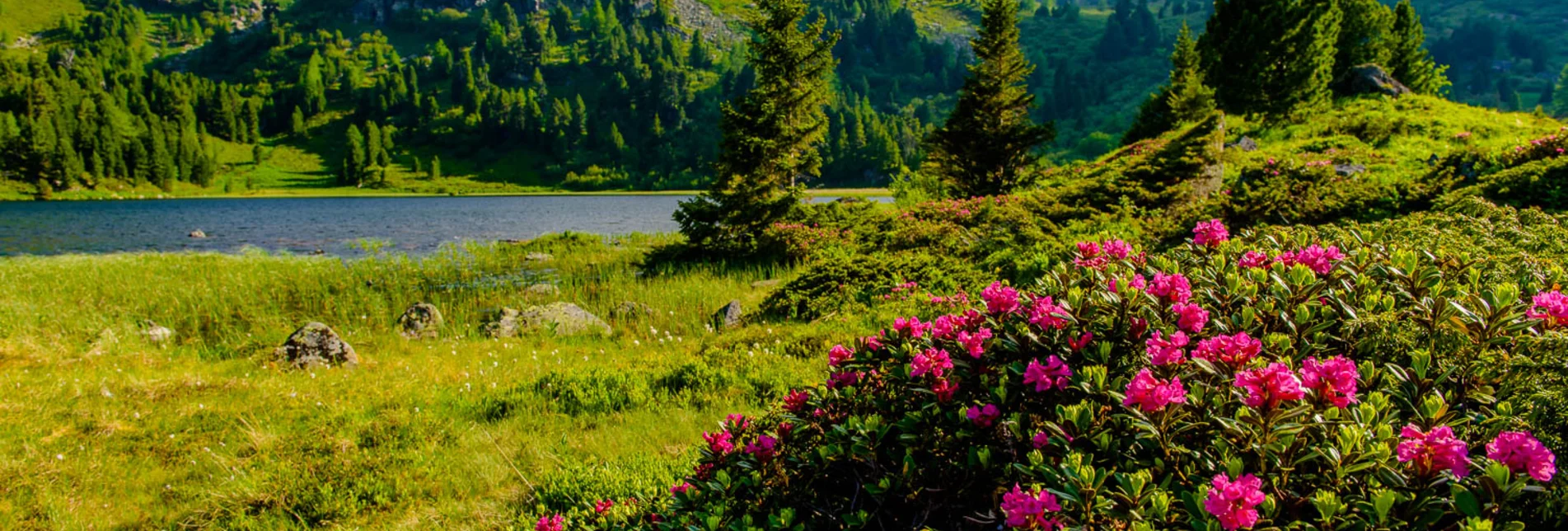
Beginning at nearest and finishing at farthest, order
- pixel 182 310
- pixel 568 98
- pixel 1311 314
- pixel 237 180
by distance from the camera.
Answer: pixel 1311 314
pixel 182 310
pixel 237 180
pixel 568 98

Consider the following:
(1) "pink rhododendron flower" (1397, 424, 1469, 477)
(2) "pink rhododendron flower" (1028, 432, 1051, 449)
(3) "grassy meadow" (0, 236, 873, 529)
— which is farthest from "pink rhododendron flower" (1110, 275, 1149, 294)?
(3) "grassy meadow" (0, 236, 873, 529)

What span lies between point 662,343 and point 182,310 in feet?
33.7

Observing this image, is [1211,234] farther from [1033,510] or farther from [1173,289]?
[1033,510]

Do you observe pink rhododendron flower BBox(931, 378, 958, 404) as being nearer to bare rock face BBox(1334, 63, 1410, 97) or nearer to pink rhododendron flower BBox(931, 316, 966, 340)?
pink rhododendron flower BBox(931, 316, 966, 340)

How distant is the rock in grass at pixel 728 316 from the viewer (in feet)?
36.0

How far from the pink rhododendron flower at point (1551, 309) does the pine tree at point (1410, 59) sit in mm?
46029

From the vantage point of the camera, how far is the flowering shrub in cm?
164

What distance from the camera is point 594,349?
31.9 ft

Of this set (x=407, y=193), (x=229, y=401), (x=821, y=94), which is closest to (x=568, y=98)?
(x=407, y=193)

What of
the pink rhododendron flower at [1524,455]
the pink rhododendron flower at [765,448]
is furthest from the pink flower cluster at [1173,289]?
the pink rhododendron flower at [765,448]

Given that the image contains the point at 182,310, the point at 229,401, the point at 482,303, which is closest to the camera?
the point at 229,401

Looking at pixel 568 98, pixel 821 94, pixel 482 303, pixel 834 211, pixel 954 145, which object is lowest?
pixel 482 303

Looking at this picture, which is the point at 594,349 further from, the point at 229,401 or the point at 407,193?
the point at 407,193

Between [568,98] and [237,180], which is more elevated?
[568,98]
